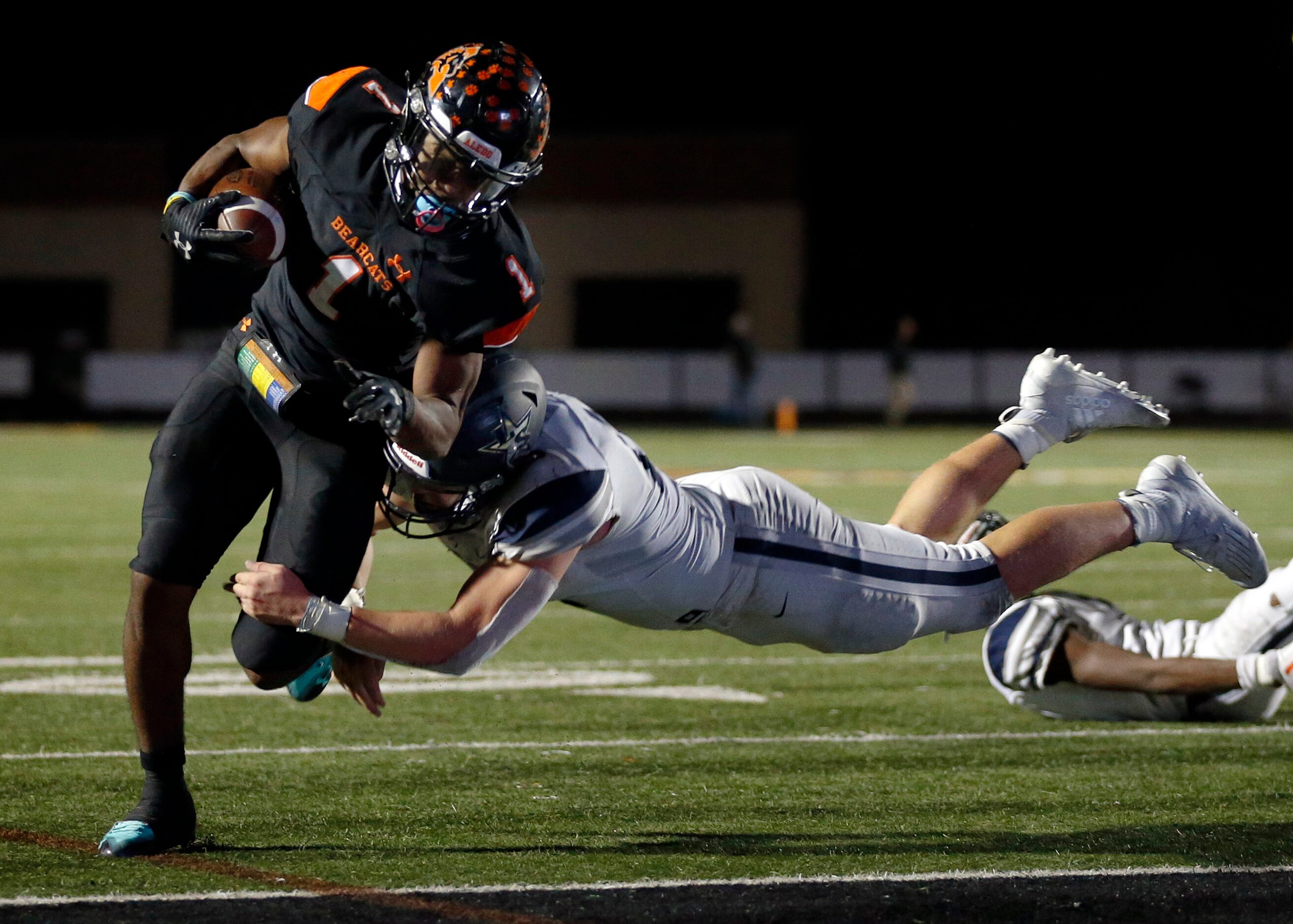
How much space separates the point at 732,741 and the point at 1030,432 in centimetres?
114

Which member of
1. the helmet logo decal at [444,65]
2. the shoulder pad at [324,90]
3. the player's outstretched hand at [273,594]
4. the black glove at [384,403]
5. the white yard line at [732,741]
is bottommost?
the white yard line at [732,741]

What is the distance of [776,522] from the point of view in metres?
4.15

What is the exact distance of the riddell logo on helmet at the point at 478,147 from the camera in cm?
370

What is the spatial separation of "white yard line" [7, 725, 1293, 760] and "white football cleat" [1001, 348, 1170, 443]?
2.66ft

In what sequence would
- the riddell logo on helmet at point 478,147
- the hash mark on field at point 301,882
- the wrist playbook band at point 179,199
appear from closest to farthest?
1. the hash mark on field at point 301,882
2. the riddell logo on helmet at point 478,147
3. the wrist playbook band at point 179,199

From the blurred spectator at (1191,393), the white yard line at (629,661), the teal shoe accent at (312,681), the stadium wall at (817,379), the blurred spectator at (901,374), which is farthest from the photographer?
the stadium wall at (817,379)

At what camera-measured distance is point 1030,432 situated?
16.3 feet

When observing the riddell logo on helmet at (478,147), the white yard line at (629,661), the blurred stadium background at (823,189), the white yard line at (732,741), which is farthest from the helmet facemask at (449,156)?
the blurred stadium background at (823,189)

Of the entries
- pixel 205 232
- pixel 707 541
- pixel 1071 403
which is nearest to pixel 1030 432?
pixel 1071 403

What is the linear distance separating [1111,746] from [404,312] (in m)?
2.28

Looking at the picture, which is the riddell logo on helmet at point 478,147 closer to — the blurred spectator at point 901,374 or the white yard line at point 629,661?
the white yard line at point 629,661

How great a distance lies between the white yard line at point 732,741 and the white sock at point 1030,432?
30.2 inches

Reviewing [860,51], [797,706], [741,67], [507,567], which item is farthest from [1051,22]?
[507,567]

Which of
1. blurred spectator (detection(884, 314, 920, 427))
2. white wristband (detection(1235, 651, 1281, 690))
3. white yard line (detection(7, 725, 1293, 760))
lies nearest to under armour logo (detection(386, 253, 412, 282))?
white yard line (detection(7, 725, 1293, 760))
